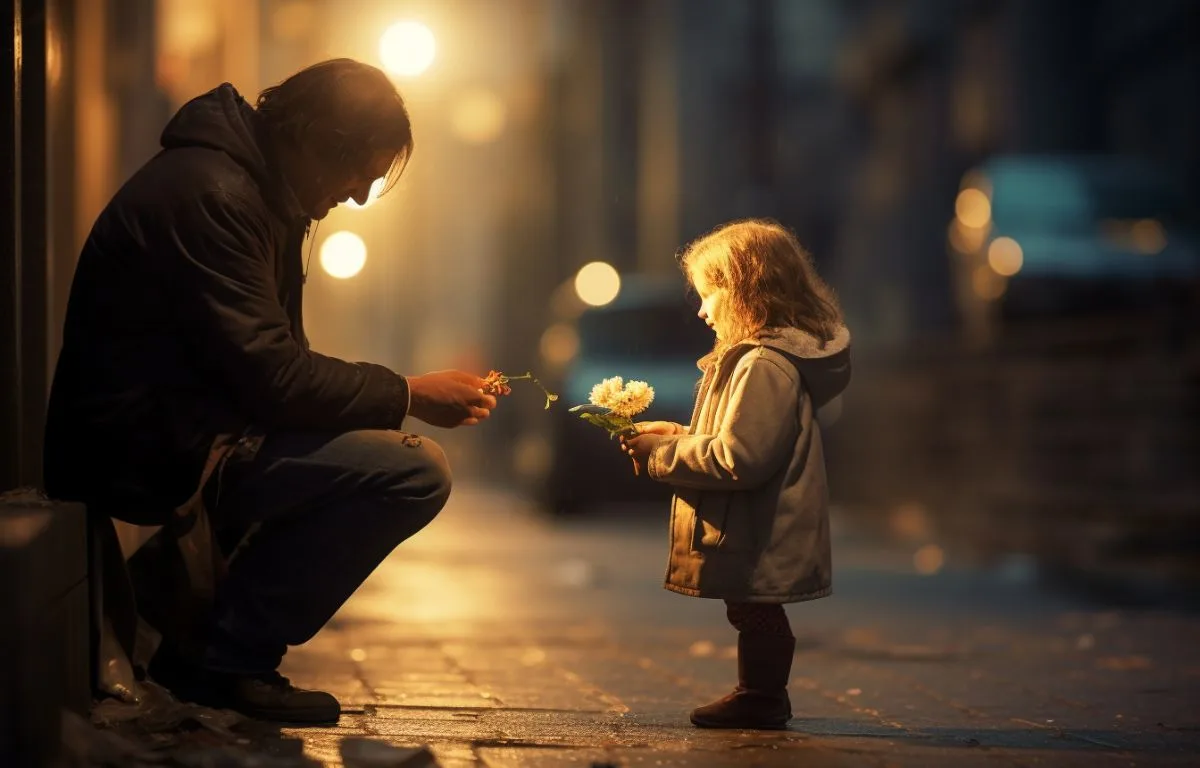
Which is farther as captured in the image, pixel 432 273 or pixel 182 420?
pixel 432 273

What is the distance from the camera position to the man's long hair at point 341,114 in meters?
4.60

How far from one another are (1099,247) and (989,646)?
10.6m

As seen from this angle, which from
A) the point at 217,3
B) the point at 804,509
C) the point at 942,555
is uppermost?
the point at 217,3

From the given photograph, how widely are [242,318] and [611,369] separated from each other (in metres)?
12.5

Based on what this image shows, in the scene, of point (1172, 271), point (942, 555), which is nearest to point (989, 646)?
point (942, 555)

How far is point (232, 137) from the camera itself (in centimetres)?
457

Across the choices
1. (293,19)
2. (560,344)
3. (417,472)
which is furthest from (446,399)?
(293,19)

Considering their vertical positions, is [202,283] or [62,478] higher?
[202,283]

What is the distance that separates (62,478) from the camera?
4406 mm

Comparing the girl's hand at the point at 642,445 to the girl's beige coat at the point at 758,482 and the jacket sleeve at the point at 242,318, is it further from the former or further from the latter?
the jacket sleeve at the point at 242,318

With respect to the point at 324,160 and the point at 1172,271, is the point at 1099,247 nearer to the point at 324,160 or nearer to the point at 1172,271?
the point at 1172,271

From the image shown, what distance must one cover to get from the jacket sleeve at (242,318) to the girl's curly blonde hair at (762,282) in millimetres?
985

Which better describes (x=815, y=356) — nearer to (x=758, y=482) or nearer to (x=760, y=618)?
(x=758, y=482)

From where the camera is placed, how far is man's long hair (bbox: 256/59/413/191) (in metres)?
4.60
